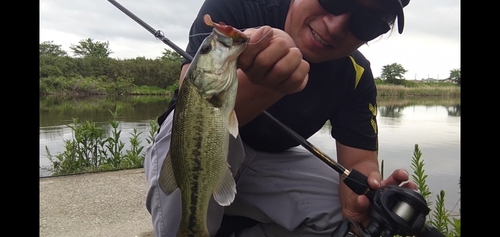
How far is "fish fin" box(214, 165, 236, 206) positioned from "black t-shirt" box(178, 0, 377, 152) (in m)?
0.53

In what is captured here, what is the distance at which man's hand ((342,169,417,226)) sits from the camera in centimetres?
185

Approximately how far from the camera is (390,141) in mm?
8227

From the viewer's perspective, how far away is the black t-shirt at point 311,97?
1.89m

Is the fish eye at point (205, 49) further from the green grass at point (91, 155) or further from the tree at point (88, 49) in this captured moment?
the tree at point (88, 49)

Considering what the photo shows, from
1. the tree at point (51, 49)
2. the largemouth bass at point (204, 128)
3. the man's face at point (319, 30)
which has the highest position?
the tree at point (51, 49)

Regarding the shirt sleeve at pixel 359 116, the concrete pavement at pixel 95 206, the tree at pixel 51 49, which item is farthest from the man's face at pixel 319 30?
the tree at pixel 51 49

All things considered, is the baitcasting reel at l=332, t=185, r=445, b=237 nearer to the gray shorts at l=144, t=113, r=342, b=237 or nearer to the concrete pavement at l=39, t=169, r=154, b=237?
the gray shorts at l=144, t=113, r=342, b=237

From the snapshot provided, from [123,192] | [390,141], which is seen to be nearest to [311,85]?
[123,192]

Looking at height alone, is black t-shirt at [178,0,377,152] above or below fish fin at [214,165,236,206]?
above

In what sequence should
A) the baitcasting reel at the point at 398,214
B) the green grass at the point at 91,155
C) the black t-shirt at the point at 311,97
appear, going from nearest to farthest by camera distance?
the baitcasting reel at the point at 398,214
the black t-shirt at the point at 311,97
the green grass at the point at 91,155

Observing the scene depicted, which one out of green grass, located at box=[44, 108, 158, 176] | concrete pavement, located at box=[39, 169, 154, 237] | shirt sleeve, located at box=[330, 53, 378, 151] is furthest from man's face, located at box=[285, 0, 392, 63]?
green grass, located at box=[44, 108, 158, 176]

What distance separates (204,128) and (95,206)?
10.3 feet

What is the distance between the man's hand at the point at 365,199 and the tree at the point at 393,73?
2900 cm
